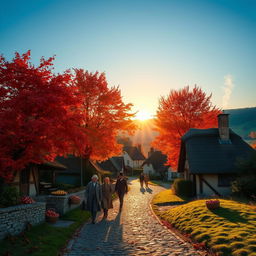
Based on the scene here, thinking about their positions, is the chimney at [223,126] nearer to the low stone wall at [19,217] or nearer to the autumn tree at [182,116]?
the autumn tree at [182,116]

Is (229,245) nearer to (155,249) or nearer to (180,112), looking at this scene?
(155,249)

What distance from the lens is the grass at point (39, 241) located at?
8.07 m

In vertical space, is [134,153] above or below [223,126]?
below

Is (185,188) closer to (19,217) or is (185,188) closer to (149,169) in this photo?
(19,217)

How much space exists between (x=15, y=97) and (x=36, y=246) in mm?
6363

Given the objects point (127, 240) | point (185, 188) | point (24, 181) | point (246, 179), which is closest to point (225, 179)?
point (185, 188)

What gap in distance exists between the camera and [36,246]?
8.55 m

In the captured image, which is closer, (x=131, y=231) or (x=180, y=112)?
(x=131, y=231)

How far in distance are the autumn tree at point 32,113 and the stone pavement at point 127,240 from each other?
4.20m

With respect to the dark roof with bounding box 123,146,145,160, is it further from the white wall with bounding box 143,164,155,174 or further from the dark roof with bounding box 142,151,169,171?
the dark roof with bounding box 142,151,169,171

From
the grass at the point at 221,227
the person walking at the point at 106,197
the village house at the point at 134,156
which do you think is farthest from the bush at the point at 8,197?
the village house at the point at 134,156

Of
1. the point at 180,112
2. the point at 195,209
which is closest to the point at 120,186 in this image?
the point at 195,209

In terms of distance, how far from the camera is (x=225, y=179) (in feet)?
71.1

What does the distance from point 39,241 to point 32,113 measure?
573cm
